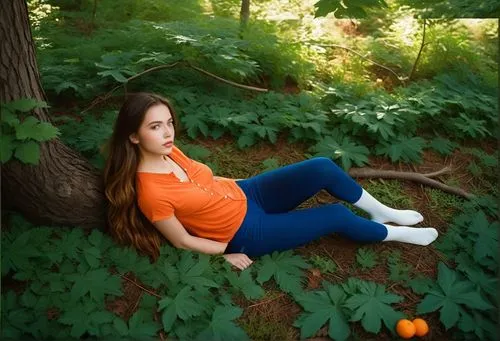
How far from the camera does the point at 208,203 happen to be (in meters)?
2.69

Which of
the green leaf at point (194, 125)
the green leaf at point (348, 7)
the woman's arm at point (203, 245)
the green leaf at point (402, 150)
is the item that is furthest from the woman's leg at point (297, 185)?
the green leaf at point (348, 7)

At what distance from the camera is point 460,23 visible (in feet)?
20.0

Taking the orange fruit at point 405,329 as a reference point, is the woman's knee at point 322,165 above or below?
above

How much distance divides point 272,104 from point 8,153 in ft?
8.19

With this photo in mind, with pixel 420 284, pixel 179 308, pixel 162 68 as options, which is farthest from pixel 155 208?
pixel 162 68

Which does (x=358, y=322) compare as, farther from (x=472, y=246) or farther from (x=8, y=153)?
(x=8, y=153)

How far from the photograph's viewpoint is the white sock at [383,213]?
306cm

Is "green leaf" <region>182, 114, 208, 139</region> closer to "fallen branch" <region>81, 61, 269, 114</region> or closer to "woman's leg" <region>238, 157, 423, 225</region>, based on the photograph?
"fallen branch" <region>81, 61, 269, 114</region>

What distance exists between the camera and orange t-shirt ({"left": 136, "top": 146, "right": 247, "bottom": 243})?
250 centimetres

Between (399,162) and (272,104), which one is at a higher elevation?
(272,104)

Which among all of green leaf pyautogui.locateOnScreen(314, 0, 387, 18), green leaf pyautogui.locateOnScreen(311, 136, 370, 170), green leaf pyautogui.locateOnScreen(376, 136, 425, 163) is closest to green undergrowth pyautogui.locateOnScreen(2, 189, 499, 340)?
green leaf pyautogui.locateOnScreen(311, 136, 370, 170)

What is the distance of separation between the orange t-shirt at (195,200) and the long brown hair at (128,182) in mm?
86

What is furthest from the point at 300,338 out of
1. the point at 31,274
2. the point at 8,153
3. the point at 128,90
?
the point at 128,90

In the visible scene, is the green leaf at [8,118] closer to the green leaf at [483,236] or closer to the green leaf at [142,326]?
the green leaf at [142,326]
